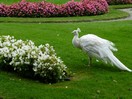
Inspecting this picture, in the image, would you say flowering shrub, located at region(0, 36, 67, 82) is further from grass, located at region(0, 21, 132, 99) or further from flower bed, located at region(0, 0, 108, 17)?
flower bed, located at region(0, 0, 108, 17)

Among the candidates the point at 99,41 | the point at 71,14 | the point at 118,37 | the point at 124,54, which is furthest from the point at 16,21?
the point at 99,41

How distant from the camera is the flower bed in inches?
944

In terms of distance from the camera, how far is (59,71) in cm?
964

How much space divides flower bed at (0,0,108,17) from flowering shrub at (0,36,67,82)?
44.5 feet

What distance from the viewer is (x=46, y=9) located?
24188 millimetres

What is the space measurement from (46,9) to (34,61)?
48.2 ft

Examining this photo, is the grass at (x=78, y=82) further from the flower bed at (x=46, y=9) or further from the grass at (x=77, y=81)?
the flower bed at (x=46, y=9)

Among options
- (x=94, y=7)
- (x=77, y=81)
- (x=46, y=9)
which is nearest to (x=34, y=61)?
(x=77, y=81)

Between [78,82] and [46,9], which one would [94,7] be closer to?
[46,9]

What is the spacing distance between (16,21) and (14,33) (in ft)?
17.5

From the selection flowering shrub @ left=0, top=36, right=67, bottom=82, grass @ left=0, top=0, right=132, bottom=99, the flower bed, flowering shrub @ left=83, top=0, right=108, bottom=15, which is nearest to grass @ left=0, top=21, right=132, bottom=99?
grass @ left=0, top=0, right=132, bottom=99

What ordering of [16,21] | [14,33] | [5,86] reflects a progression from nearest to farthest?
[5,86] → [14,33] → [16,21]

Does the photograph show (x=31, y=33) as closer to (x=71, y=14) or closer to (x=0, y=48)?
(x=0, y=48)

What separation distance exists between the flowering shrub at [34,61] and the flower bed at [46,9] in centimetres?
1356
